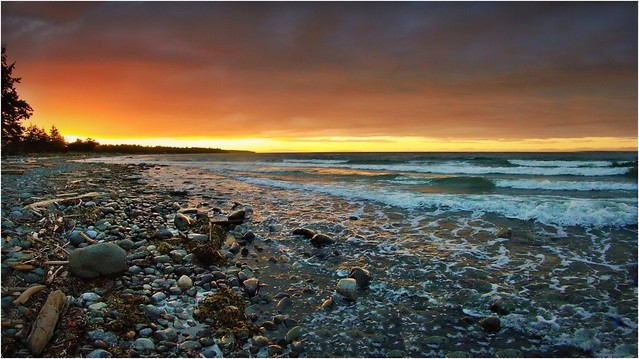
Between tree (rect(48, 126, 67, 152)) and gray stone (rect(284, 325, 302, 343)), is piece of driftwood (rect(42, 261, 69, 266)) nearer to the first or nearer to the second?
gray stone (rect(284, 325, 302, 343))

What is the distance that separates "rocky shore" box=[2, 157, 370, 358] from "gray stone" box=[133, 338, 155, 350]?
0.01m

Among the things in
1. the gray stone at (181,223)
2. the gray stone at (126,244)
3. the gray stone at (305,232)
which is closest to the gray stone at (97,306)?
the gray stone at (126,244)

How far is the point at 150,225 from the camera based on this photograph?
8523 millimetres

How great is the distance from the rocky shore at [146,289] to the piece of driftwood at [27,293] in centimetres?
1

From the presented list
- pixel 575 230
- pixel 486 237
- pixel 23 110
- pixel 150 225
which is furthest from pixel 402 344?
pixel 23 110

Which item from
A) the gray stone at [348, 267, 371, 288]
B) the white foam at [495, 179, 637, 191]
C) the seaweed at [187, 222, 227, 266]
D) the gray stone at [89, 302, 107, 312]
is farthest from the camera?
the white foam at [495, 179, 637, 191]

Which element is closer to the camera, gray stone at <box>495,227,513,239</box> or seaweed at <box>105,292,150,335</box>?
seaweed at <box>105,292,150,335</box>

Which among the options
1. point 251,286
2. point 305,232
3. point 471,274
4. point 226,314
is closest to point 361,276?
point 251,286

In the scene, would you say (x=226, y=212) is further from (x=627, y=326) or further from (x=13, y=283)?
(x=627, y=326)

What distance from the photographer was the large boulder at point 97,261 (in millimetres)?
5047

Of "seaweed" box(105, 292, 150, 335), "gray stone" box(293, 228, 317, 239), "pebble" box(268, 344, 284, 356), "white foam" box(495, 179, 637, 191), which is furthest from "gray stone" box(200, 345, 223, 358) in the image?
"white foam" box(495, 179, 637, 191)

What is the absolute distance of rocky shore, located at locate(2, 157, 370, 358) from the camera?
384 centimetres

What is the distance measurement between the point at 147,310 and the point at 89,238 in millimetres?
3171

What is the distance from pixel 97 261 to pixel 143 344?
2.08 metres
